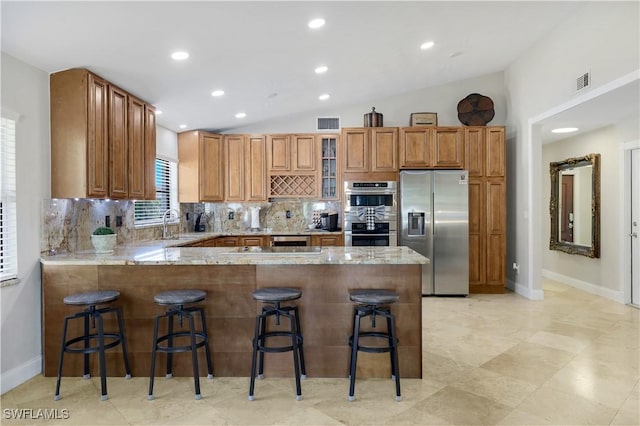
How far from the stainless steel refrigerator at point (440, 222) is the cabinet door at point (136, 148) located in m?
3.41

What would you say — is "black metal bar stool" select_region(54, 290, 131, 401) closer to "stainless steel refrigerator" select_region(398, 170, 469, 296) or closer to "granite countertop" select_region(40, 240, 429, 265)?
"granite countertop" select_region(40, 240, 429, 265)

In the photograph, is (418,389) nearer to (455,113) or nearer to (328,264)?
(328,264)

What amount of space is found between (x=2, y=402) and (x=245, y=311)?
168cm

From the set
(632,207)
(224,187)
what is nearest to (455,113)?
(632,207)

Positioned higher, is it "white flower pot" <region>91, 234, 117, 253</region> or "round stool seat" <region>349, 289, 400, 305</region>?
"white flower pot" <region>91, 234, 117, 253</region>

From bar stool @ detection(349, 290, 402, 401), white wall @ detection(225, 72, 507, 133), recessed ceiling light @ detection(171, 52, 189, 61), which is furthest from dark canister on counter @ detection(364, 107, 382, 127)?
bar stool @ detection(349, 290, 402, 401)

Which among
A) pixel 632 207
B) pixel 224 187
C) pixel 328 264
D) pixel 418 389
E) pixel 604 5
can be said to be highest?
pixel 604 5

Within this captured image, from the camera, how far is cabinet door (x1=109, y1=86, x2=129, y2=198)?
3.51 meters

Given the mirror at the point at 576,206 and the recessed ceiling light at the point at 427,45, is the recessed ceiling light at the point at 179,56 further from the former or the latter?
the mirror at the point at 576,206

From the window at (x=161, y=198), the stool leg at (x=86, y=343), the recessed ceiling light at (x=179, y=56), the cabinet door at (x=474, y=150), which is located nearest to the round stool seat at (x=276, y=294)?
the stool leg at (x=86, y=343)

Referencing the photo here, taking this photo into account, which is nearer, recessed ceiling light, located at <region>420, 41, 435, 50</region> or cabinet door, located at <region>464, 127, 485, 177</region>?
recessed ceiling light, located at <region>420, 41, 435, 50</region>

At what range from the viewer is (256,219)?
627cm

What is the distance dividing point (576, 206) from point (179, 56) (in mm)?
6070

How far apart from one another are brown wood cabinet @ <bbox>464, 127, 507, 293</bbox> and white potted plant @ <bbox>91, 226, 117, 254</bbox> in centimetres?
470
